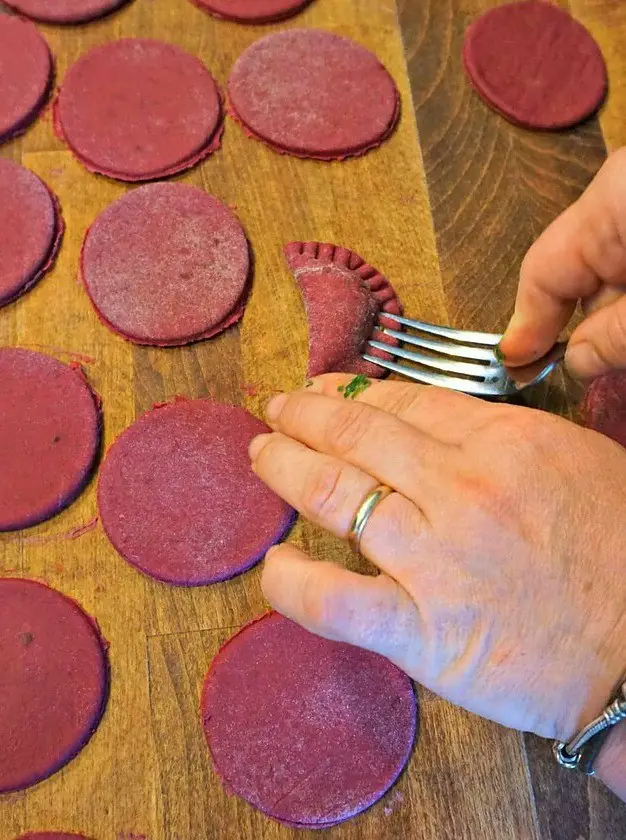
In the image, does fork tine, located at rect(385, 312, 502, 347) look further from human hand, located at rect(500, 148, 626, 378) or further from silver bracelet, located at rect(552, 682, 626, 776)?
silver bracelet, located at rect(552, 682, 626, 776)

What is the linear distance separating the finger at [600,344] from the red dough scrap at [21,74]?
28.5 inches

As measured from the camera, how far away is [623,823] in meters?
0.73

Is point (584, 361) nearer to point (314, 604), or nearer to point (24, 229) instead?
point (314, 604)

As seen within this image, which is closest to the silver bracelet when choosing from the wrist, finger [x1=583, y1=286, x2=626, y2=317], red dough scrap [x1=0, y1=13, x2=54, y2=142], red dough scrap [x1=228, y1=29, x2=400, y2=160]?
the wrist

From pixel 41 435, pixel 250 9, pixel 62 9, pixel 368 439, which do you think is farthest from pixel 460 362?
pixel 62 9

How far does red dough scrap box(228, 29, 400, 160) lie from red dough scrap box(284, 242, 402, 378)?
0.52 feet

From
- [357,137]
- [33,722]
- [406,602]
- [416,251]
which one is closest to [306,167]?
[357,137]

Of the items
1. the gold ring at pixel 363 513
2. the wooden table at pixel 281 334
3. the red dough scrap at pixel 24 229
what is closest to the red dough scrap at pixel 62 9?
the wooden table at pixel 281 334

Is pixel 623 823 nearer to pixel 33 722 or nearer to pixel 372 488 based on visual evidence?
pixel 372 488

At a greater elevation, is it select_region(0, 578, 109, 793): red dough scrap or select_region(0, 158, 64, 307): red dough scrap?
select_region(0, 158, 64, 307): red dough scrap

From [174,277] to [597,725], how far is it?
2.06 ft

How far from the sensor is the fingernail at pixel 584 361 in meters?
0.72

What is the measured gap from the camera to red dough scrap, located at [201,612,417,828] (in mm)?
713

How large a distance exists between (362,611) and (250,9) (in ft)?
2.76
